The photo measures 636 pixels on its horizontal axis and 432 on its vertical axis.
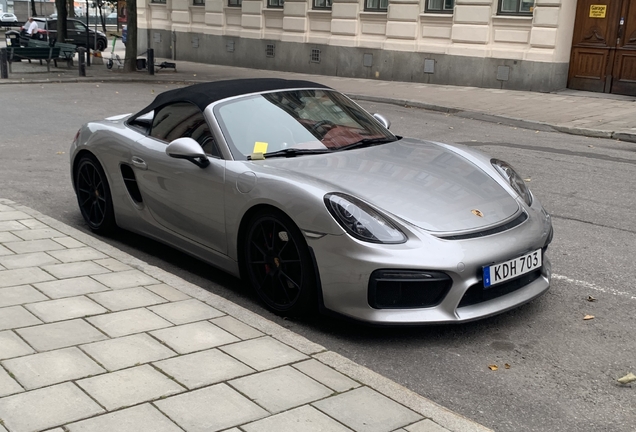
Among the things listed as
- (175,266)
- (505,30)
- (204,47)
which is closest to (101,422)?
(175,266)

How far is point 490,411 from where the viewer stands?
11.5 feet

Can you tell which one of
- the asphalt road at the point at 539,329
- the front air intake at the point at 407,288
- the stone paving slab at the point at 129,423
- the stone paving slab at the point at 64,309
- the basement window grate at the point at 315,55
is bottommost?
the asphalt road at the point at 539,329

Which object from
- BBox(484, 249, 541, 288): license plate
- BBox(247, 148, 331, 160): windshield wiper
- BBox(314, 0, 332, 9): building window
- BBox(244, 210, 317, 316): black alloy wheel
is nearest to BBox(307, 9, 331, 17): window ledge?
BBox(314, 0, 332, 9): building window

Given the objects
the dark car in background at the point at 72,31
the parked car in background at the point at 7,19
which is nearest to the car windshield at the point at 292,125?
the dark car in background at the point at 72,31

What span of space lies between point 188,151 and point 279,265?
1.04 m

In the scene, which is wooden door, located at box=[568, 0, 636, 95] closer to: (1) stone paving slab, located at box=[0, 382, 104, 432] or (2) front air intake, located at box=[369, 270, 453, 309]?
(2) front air intake, located at box=[369, 270, 453, 309]

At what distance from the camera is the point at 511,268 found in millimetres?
4285

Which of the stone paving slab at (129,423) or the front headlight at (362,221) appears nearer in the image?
the stone paving slab at (129,423)

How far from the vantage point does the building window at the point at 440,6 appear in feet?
66.0

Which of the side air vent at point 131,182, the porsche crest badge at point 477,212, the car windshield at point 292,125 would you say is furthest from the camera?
the side air vent at point 131,182

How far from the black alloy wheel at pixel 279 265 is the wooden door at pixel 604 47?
49.0ft

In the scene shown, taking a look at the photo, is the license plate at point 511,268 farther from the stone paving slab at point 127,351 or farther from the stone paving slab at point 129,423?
the stone paving slab at point 129,423

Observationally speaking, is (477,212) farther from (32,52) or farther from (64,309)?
(32,52)

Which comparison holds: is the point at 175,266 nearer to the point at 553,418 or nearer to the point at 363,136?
the point at 363,136
